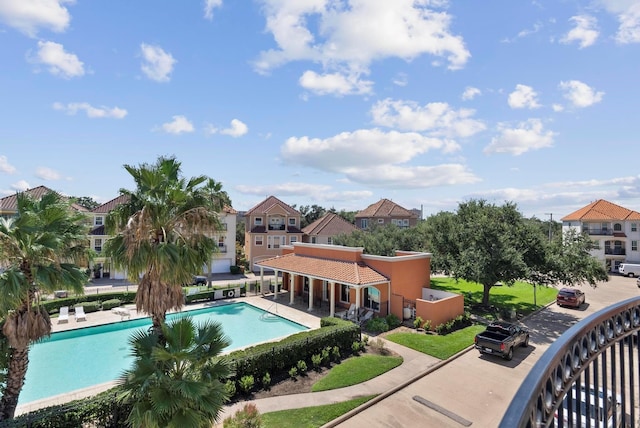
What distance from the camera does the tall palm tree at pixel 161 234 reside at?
1205cm

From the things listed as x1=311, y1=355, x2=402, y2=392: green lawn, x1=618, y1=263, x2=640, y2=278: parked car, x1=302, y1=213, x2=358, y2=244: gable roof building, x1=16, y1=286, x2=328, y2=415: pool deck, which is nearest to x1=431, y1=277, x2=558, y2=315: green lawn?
x1=16, y1=286, x2=328, y2=415: pool deck

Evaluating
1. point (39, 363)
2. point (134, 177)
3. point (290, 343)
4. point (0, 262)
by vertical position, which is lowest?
point (39, 363)

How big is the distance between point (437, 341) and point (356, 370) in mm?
5976

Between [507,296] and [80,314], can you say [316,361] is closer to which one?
[80,314]

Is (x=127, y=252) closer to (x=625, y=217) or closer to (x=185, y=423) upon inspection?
(x=185, y=423)

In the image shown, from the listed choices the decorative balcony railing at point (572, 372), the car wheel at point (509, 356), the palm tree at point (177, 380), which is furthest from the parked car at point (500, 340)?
the decorative balcony railing at point (572, 372)

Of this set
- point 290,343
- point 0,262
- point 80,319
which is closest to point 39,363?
point 80,319

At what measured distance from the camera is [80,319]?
76.1 feet

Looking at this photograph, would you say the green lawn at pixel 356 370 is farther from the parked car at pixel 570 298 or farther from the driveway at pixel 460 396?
the parked car at pixel 570 298

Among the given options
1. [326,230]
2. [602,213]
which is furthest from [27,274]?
[602,213]

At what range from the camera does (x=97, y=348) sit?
19844 mm

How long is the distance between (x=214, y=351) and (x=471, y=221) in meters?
21.5

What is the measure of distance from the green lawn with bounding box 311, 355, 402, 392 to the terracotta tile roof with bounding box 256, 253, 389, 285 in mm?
6040

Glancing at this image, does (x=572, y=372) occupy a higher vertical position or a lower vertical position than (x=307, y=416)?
higher
